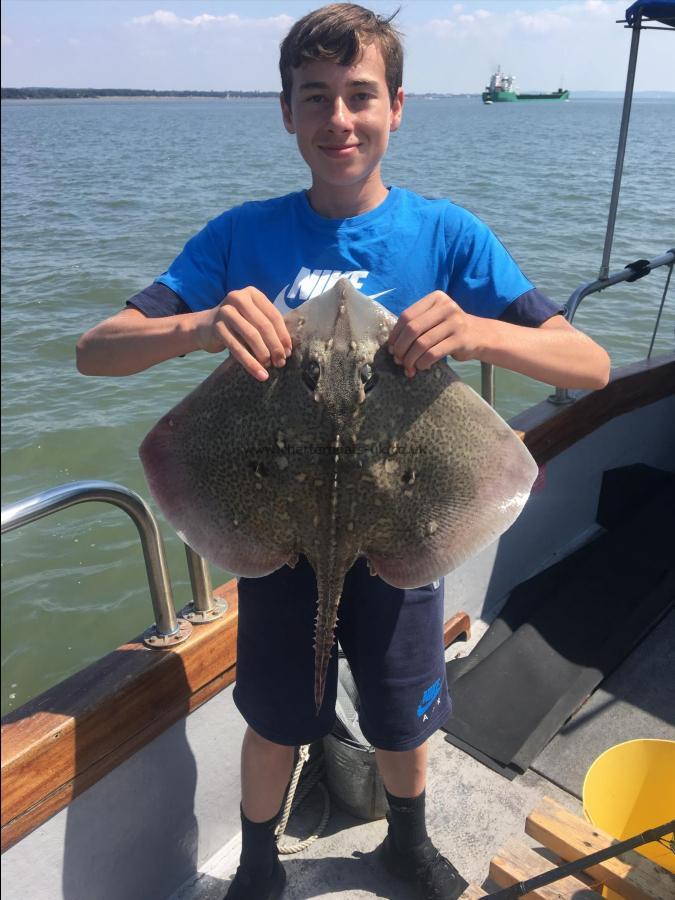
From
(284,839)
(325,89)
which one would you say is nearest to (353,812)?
(284,839)

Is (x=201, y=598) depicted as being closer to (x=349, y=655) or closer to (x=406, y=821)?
(x=349, y=655)

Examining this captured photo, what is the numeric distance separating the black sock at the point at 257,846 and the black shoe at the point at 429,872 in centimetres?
48

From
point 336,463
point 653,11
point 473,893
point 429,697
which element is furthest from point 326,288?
point 653,11

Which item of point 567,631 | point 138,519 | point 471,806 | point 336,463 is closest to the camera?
Result: point 336,463

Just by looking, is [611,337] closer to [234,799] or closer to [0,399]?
[0,399]

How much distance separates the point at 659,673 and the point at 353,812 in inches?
69.0

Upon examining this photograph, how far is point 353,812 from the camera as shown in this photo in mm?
2885

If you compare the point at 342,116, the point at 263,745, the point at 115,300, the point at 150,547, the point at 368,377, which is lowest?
the point at 115,300

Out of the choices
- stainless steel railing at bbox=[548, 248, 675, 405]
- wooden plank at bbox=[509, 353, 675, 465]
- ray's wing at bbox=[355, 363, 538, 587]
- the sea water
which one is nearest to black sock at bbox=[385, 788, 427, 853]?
ray's wing at bbox=[355, 363, 538, 587]

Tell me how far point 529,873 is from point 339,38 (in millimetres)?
2681

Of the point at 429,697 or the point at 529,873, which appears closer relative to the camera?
the point at 429,697

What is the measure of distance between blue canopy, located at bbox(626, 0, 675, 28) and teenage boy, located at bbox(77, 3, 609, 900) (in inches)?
101

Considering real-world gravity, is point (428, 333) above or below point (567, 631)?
above

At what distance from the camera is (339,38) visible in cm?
184
